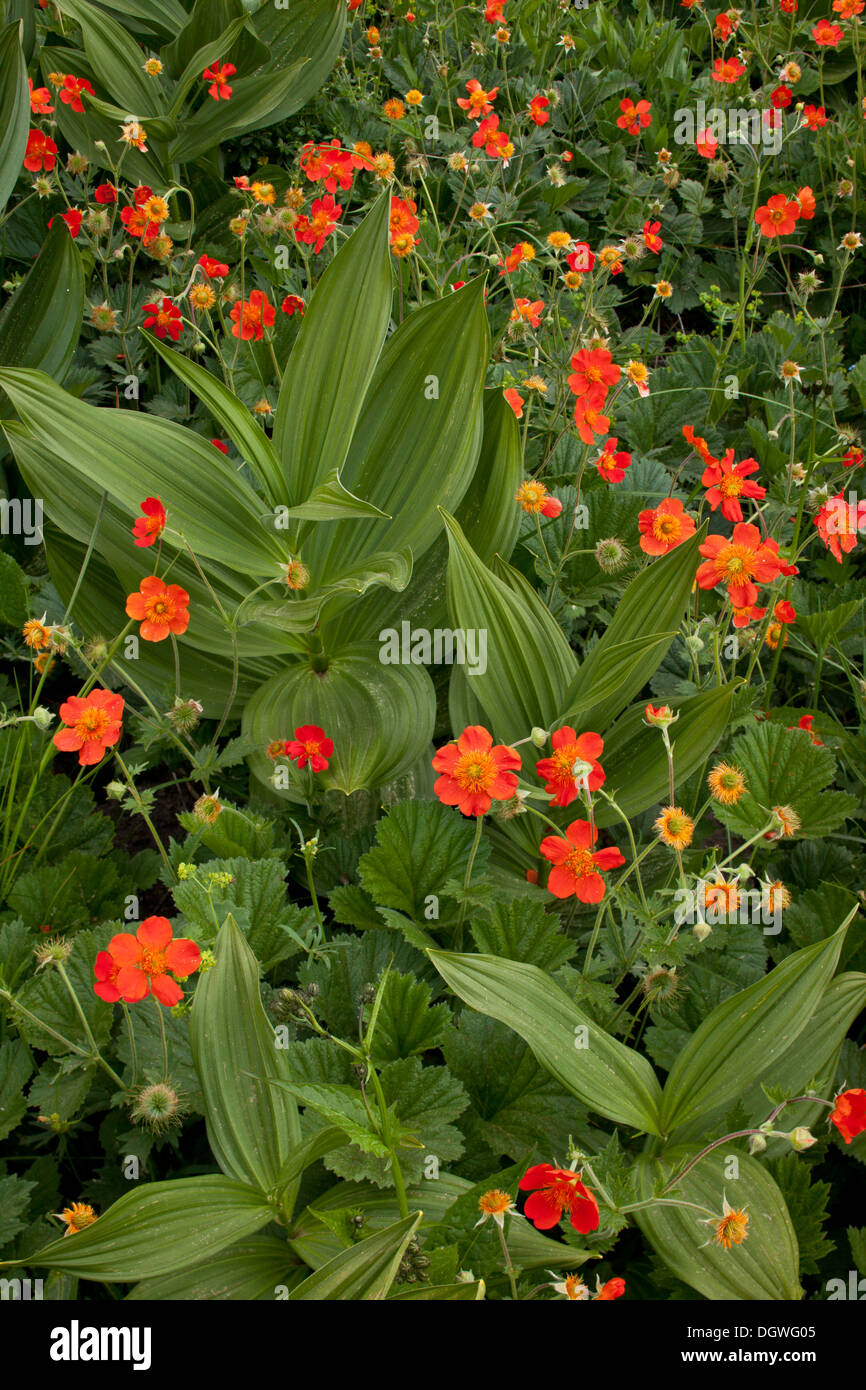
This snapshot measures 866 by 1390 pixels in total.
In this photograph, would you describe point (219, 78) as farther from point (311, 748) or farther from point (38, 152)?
point (311, 748)

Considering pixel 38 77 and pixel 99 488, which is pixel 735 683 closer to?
pixel 99 488

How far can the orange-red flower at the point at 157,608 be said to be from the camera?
154cm

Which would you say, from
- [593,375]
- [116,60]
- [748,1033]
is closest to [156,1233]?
[748,1033]

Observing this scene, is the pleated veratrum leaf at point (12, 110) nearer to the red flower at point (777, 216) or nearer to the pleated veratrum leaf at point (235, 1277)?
the red flower at point (777, 216)

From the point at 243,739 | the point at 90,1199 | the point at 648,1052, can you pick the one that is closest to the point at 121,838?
the point at 243,739

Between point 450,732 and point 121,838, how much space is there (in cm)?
68

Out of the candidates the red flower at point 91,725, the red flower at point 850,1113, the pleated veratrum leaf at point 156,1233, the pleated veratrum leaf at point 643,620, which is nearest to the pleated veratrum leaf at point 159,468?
the red flower at point 91,725

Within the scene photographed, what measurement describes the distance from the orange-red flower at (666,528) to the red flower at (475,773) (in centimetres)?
50

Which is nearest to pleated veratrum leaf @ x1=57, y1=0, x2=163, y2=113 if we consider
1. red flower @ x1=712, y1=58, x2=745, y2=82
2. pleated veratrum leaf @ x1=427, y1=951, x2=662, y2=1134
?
red flower @ x1=712, y1=58, x2=745, y2=82

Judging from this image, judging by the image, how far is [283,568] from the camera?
1840 millimetres

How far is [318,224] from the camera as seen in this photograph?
2.25m

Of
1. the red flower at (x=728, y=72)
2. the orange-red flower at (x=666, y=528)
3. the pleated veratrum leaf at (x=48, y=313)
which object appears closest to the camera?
the orange-red flower at (x=666, y=528)

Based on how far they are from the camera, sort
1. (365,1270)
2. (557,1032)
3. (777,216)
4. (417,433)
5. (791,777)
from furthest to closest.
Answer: (777,216)
(417,433)
(791,777)
(557,1032)
(365,1270)

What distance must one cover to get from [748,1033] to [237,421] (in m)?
1.28
